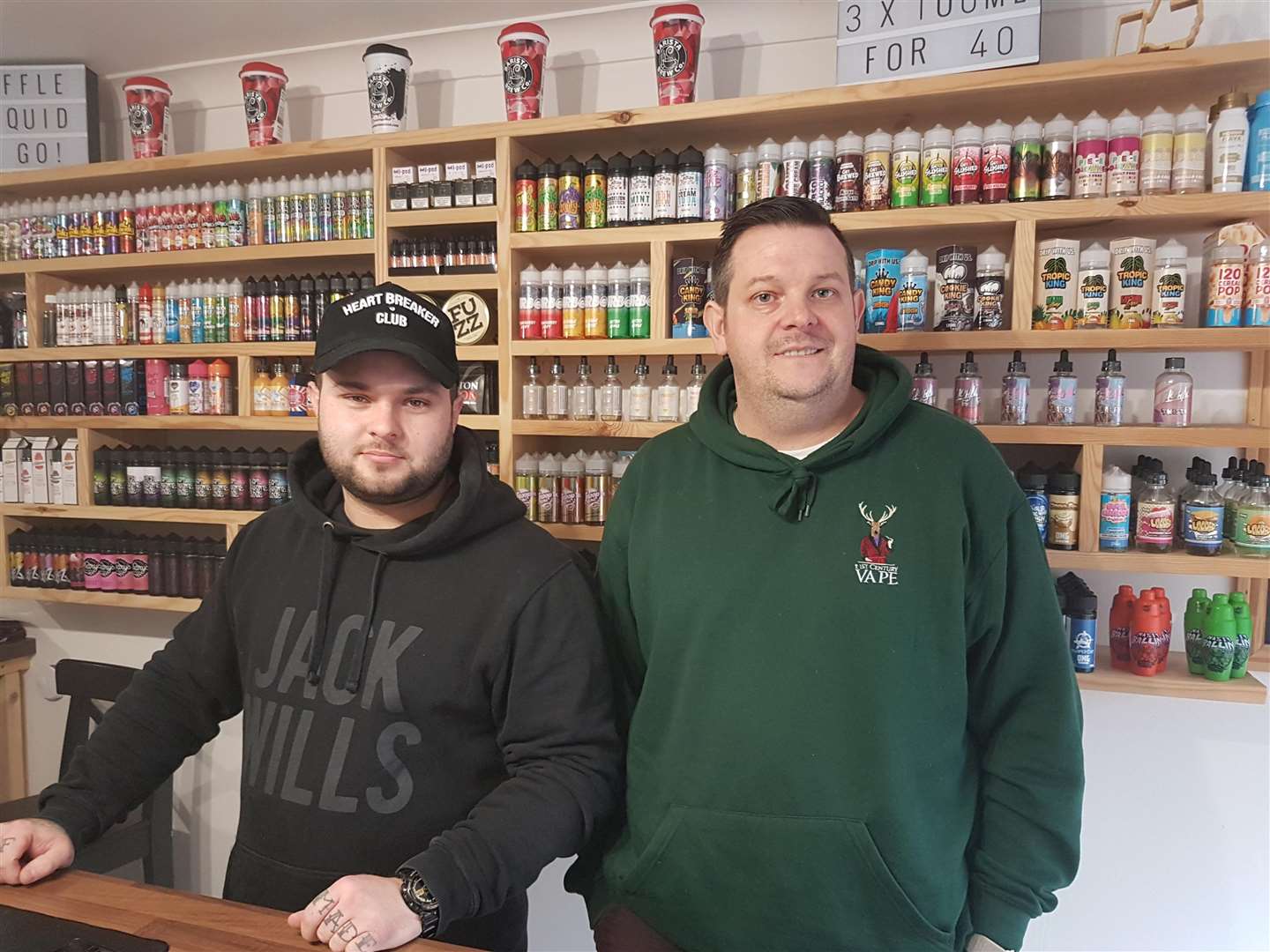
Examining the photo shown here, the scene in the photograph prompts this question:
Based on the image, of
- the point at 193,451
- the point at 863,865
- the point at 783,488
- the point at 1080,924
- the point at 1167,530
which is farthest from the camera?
the point at 193,451

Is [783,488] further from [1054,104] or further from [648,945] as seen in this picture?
[1054,104]

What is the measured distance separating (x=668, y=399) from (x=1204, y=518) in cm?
127

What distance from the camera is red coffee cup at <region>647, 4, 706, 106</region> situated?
209 centimetres

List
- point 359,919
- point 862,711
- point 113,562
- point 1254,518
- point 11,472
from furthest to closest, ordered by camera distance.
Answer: point 11,472 → point 113,562 → point 1254,518 → point 862,711 → point 359,919

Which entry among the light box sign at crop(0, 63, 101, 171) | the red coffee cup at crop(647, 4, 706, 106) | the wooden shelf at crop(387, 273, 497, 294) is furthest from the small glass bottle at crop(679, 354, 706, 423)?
the light box sign at crop(0, 63, 101, 171)

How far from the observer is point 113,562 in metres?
2.66

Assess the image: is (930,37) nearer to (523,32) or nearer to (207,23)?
(523,32)

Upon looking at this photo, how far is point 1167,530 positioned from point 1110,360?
16.4 inches

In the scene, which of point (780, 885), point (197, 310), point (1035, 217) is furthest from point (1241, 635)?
point (197, 310)

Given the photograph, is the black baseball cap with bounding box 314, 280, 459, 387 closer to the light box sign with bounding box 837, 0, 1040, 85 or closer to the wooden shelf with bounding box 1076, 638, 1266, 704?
the light box sign with bounding box 837, 0, 1040, 85

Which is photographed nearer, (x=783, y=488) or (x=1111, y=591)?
(x=783, y=488)

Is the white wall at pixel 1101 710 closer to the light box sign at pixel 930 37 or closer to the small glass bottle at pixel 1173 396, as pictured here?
the small glass bottle at pixel 1173 396

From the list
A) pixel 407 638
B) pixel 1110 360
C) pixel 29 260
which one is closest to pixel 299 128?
pixel 29 260

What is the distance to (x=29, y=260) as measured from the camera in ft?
8.90
